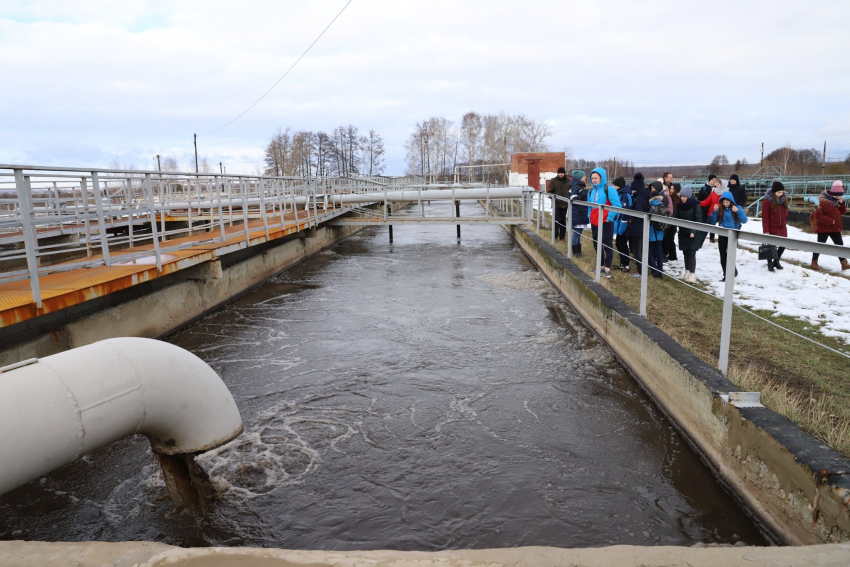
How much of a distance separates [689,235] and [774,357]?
3554mm

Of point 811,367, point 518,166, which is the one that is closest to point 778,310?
point 811,367

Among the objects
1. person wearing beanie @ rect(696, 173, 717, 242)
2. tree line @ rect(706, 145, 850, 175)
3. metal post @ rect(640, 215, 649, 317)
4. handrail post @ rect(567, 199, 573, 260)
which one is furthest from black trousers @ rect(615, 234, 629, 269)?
tree line @ rect(706, 145, 850, 175)

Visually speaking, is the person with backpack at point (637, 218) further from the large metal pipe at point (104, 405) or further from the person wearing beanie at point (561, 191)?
the large metal pipe at point (104, 405)

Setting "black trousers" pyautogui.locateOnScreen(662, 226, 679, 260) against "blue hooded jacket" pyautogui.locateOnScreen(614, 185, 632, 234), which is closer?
"blue hooded jacket" pyautogui.locateOnScreen(614, 185, 632, 234)

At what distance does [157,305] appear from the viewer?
24.8 ft

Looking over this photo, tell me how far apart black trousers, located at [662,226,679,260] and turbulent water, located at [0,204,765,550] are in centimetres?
A: 334

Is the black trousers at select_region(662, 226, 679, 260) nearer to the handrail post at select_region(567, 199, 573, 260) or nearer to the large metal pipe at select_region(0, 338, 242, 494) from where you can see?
the handrail post at select_region(567, 199, 573, 260)

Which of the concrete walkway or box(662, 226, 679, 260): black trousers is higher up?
box(662, 226, 679, 260): black trousers

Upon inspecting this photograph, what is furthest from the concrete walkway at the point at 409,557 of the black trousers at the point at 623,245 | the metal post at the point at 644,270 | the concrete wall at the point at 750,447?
the black trousers at the point at 623,245

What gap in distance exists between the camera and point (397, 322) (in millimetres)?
8172

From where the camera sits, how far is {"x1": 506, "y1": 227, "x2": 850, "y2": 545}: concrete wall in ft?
9.15

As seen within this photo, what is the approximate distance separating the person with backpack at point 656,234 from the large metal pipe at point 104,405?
22.4ft

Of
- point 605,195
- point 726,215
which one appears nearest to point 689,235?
point 726,215

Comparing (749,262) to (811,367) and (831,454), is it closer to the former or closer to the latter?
(811,367)
